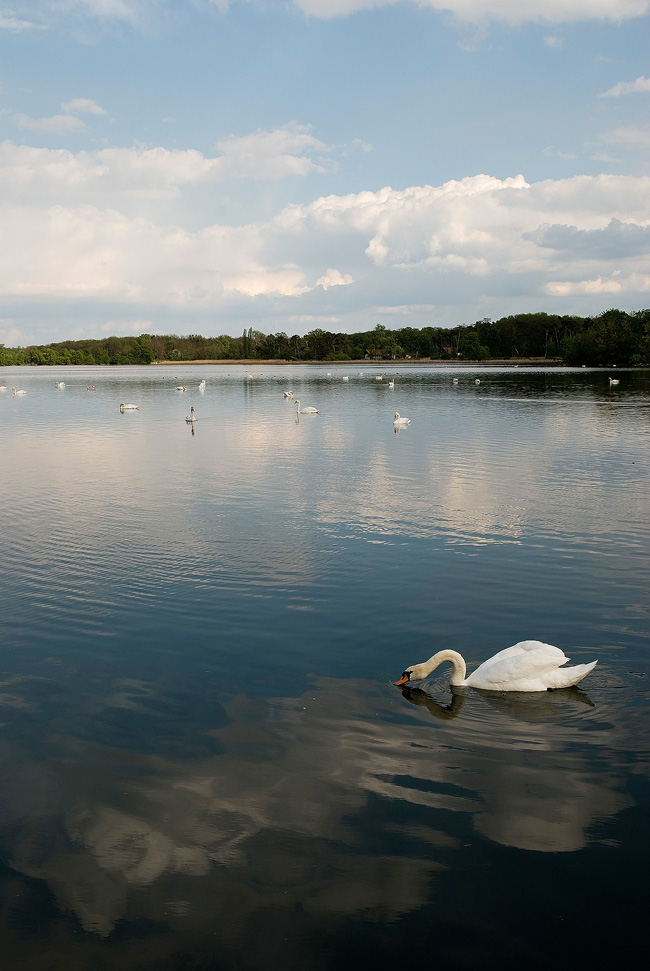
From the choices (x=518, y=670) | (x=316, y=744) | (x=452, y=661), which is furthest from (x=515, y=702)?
(x=316, y=744)

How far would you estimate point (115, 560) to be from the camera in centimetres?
1480

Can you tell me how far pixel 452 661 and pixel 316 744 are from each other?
223 cm

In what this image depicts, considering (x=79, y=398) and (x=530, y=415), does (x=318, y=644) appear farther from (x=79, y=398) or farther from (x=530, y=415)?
(x=79, y=398)

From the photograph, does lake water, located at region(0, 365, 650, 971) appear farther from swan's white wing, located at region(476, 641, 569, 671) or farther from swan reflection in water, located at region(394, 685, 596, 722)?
swan's white wing, located at region(476, 641, 569, 671)

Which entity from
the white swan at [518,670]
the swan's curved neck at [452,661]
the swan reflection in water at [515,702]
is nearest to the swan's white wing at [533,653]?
the white swan at [518,670]

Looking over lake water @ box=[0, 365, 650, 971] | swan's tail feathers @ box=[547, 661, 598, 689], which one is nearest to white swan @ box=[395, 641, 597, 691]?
swan's tail feathers @ box=[547, 661, 598, 689]

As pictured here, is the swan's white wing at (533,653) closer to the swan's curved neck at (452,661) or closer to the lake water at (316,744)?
the swan's curved neck at (452,661)

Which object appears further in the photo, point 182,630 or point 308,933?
point 182,630

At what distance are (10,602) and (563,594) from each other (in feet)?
30.8

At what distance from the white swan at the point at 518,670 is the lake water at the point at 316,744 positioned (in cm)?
21

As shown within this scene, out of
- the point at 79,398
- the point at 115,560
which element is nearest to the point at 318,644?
the point at 115,560

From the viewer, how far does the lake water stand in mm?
5695

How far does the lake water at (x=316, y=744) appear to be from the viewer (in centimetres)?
570

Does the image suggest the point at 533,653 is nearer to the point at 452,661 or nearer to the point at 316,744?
the point at 452,661
